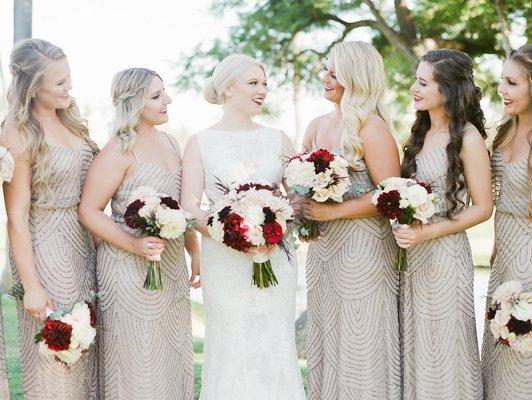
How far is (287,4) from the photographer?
13688mm

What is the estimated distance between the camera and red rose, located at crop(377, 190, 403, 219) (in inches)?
192

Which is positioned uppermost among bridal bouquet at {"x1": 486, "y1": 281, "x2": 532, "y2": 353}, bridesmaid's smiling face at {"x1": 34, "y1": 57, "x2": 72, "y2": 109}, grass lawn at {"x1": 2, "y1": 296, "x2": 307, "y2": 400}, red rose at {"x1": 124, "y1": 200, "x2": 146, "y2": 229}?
bridesmaid's smiling face at {"x1": 34, "y1": 57, "x2": 72, "y2": 109}

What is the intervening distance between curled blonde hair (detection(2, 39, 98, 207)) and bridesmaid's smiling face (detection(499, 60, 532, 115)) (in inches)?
117

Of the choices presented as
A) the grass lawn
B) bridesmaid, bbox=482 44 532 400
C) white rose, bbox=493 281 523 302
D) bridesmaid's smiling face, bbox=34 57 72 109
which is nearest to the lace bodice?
bridesmaid's smiling face, bbox=34 57 72 109

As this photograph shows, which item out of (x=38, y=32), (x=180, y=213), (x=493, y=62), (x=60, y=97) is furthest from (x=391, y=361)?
(x=38, y=32)

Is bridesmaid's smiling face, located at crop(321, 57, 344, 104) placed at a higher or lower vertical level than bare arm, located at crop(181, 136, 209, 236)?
higher

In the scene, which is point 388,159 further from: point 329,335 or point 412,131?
point 329,335

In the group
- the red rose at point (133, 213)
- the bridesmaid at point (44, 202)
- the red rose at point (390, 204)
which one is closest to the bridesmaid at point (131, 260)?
the bridesmaid at point (44, 202)

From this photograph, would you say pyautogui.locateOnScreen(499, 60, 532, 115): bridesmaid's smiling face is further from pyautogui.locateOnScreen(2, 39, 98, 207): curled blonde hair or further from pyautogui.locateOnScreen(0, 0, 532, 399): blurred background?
pyautogui.locateOnScreen(0, 0, 532, 399): blurred background

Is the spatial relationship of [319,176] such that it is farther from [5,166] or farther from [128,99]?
[5,166]

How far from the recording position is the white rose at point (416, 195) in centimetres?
484

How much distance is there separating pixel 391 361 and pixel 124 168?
7.37ft

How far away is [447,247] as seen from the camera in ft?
17.2

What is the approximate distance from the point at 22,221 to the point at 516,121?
3373 millimetres
